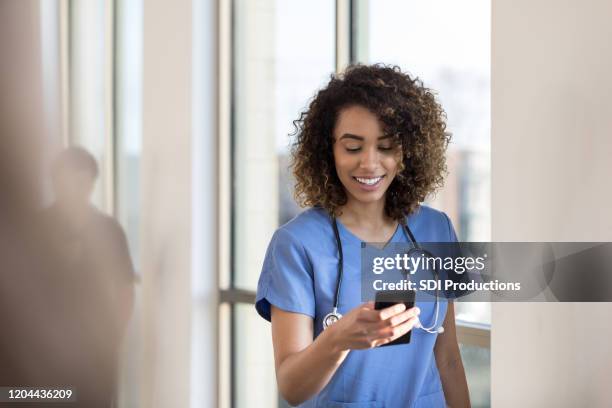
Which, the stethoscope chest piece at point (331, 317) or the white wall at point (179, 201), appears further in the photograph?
the white wall at point (179, 201)

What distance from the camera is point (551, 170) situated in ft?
3.33

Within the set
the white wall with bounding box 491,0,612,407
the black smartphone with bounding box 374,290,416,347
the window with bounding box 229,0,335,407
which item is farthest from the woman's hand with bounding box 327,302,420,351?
the window with bounding box 229,0,335,407

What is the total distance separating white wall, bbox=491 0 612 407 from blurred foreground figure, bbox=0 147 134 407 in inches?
41.8

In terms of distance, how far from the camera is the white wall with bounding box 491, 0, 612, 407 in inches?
37.7

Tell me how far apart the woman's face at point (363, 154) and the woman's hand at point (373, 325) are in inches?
7.2

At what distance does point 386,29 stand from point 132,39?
1.15 meters

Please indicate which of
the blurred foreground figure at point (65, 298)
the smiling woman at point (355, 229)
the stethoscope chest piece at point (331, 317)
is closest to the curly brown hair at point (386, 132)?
the smiling woman at point (355, 229)

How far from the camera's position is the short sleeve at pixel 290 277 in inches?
34.2

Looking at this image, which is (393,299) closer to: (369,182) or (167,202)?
(369,182)

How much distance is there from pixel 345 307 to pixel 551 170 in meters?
0.36

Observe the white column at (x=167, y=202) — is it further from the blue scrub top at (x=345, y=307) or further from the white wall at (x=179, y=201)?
the blue scrub top at (x=345, y=307)

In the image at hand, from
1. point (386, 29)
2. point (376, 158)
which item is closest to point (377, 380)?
point (376, 158)

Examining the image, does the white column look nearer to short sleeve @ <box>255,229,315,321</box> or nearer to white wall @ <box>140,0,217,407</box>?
white wall @ <box>140,0,217,407</box>

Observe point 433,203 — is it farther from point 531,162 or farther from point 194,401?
point 194,401
